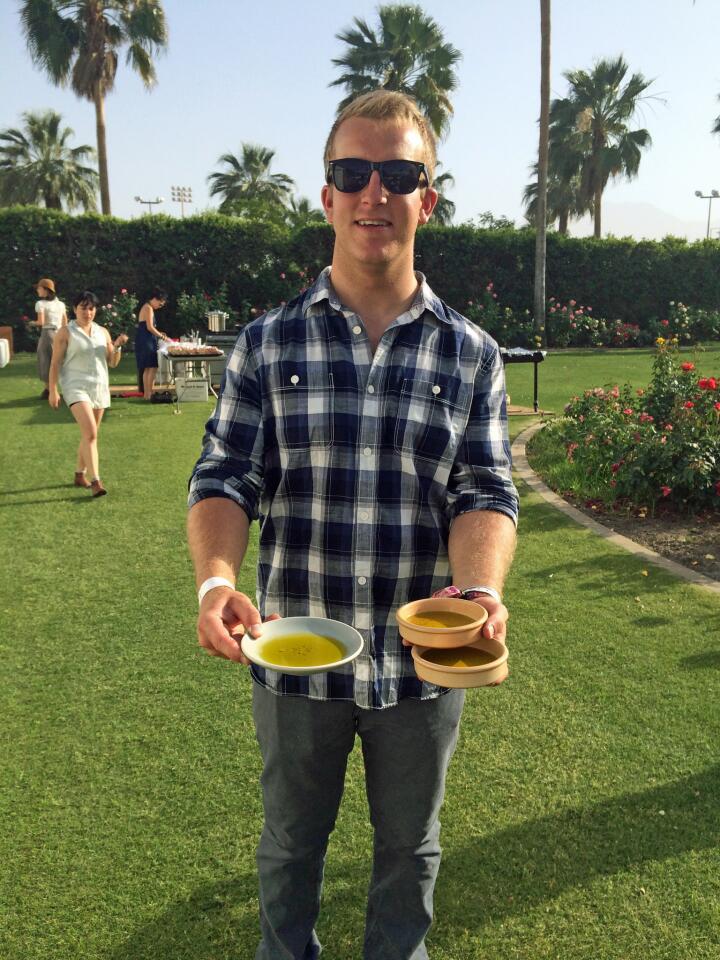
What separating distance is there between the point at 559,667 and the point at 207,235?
756 inches

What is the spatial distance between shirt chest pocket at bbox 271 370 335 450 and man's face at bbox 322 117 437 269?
293 mm

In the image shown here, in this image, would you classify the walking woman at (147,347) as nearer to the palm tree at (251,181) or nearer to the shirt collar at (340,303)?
the shirt collar at (340,303)

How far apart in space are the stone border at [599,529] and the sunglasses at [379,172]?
419cm

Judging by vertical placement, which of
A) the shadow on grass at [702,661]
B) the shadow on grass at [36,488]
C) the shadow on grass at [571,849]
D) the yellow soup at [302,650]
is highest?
the yellow soup at [302,650]

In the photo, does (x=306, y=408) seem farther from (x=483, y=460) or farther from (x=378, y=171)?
(x=378, y=171)

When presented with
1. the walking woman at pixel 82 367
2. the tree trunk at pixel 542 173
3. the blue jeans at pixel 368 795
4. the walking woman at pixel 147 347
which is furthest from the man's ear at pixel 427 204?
the tree trunk at pixel 542 173

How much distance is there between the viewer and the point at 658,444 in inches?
277

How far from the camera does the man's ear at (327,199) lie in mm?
1984

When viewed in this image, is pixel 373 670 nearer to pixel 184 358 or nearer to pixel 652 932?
pixel 652 932

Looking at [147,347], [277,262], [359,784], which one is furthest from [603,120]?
[359,784]

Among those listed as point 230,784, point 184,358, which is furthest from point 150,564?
point 184,358

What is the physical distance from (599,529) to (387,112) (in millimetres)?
5198

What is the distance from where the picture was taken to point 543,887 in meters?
2.75

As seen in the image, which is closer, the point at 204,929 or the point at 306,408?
the point at 306,408
